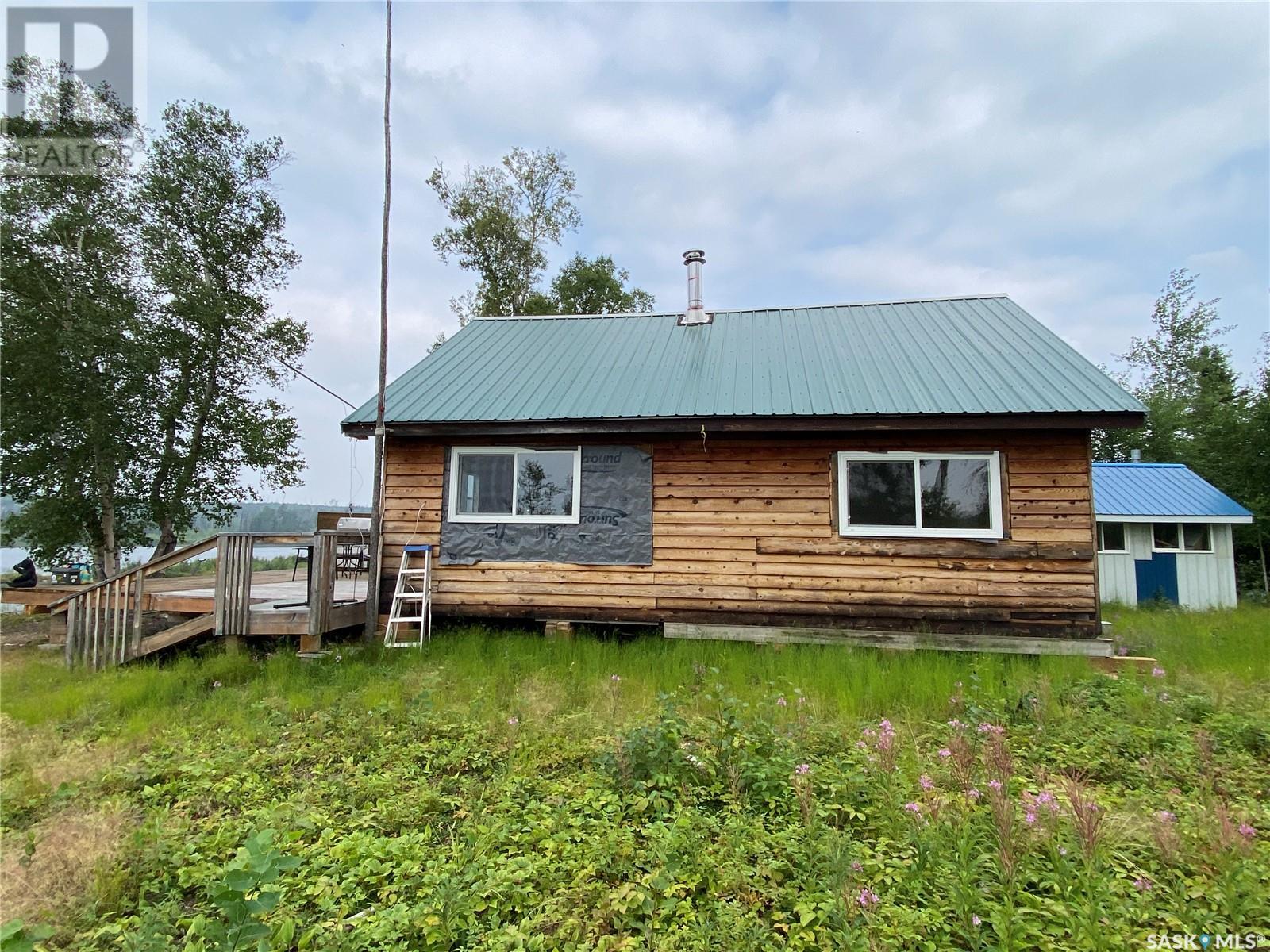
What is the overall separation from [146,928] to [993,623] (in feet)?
25.4

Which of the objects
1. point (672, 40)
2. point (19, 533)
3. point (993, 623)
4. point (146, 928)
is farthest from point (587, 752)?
point (19, 533)

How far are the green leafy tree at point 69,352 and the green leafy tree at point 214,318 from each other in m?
0.47

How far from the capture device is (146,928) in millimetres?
2145

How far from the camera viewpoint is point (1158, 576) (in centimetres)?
1334

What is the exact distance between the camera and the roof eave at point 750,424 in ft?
20.8

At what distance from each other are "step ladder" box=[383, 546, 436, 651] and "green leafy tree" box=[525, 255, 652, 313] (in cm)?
1666

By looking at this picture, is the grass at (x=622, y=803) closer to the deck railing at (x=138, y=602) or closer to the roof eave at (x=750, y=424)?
the deck railing at (x=138, y=602)

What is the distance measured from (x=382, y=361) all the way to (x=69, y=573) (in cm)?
917

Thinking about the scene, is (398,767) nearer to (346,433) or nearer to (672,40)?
(346,433)

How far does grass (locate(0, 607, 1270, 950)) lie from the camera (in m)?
2.27

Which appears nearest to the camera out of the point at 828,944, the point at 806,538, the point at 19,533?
the point at 828,944

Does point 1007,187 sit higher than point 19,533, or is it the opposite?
point 1007,187

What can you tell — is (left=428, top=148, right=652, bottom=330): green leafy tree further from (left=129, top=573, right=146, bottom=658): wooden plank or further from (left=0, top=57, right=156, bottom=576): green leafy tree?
(left=129, top=573, right=146, bottom=658): wooden plank

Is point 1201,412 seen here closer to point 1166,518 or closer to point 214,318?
point 1166,518
